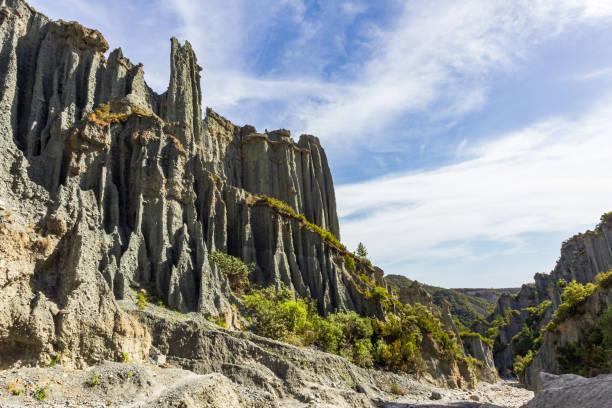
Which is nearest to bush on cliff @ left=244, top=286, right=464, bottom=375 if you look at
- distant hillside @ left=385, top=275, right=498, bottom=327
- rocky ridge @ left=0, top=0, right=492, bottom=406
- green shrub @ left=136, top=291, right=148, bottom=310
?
rocky ridge @ left=0, top=0, right=492, bottom=406

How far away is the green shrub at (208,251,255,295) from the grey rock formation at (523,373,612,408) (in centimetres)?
3280

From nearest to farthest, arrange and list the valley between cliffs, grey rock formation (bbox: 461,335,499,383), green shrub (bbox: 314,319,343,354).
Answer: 1. the valley between cliffs
2. green shrub (bbox: 314,319,343,354)
3. grey rock formation (bbox: 461,335,499,383)

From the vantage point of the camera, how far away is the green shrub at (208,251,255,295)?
42406 mm

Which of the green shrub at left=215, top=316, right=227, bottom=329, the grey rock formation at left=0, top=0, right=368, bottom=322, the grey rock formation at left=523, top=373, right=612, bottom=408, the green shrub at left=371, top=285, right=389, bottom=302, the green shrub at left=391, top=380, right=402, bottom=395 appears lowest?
the green shrub at left=391, top=380, right=402, bottom=395

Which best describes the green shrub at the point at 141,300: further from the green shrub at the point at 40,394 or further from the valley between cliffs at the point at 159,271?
the green shrub at the point at 40,394

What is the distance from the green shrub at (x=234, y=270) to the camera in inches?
1670

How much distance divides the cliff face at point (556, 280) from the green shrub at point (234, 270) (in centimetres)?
7550

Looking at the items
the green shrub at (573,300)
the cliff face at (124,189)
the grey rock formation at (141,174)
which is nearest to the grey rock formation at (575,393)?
the cliff face at (124,189)

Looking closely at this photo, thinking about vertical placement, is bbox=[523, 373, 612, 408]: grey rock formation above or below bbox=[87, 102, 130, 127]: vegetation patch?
below

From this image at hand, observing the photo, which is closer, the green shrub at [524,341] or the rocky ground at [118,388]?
the rocky ground at [118,388]

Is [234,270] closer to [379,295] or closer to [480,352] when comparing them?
[379,295]

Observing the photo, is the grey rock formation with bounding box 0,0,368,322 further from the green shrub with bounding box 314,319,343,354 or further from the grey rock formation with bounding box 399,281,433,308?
the grey rock formation with bounding box 399,281,433,308

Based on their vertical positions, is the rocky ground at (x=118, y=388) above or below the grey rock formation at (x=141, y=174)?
below

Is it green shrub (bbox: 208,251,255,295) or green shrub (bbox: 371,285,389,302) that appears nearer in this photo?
green shrub (bbox: 208,251,255,295)
